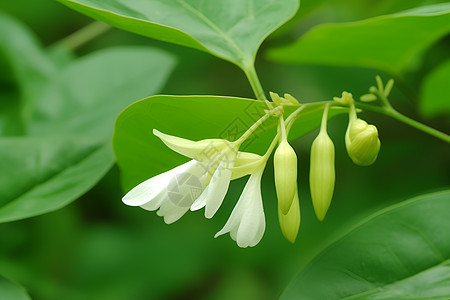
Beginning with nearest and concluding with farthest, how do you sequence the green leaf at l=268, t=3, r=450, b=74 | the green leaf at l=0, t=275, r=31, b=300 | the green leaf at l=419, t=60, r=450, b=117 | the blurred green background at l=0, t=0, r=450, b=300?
the green leaf at l=0, t=275, r=31, b=300 → the green leaf at l=268, t=3, r=450, b=74 → the green leaf at l=419, t=60, r=450, b=117 → the blurred green background at l=0, t=0, r=450, b=300

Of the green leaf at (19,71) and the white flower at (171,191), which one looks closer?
the white flower at (171,191)

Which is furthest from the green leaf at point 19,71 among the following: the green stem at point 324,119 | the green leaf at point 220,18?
the green stem at point 324,119

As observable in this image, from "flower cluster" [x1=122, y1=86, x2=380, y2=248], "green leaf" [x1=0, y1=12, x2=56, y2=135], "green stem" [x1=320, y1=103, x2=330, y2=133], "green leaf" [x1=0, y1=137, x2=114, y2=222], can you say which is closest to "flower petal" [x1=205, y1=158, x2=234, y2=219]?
"flower cluster" [x1=122, y1=86, x2=380, y2=248]

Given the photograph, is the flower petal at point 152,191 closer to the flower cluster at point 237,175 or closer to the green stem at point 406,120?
the flower cluster at point 237,175

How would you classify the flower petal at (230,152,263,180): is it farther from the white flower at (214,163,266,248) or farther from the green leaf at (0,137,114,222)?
the green leaf at (0,137,114,222)

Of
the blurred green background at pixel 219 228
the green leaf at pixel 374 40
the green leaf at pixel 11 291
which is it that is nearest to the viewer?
the green leaf at pixel 11 291

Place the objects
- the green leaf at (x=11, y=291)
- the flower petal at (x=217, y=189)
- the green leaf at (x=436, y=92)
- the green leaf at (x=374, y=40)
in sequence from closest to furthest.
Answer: the flower petal at (x=217, y=189) → the green leaf at (x=11, y=291) → the green leaf at (x=374, y=40) → the green leaf at (x=436, y=92)

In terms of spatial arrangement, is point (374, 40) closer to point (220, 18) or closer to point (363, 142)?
point (220, 18)
